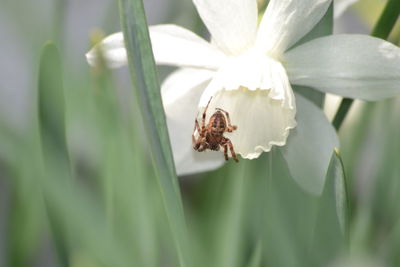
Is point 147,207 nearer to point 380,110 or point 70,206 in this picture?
point 70,206

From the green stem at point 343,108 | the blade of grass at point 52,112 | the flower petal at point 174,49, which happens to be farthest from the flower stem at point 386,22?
the blade of grass at point 52,112

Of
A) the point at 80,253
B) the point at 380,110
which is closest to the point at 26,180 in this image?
the point at 80,253

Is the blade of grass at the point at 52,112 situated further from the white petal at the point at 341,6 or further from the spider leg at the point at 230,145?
the white petal at the point at 341,6

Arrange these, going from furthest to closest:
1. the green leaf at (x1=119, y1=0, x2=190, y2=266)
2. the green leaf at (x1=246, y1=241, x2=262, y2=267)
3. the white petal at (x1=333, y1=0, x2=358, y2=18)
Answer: the white petal at (x1=333, y1=0, x2=358, y2=18)
the green leaf at (x1=246, y1=241, x2=262, y2=267)
the green leaf at (x1=119, y1=0, x2=190, y2=266)

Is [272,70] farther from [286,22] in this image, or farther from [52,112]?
[52,112]

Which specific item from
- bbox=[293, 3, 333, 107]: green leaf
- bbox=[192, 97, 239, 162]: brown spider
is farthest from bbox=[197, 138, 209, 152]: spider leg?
bbox=[293, 3, 333, 107]: green leaf

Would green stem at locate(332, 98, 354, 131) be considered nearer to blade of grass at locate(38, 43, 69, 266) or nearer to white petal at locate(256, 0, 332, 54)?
white petal at locate(256, 0, 332, 54)
